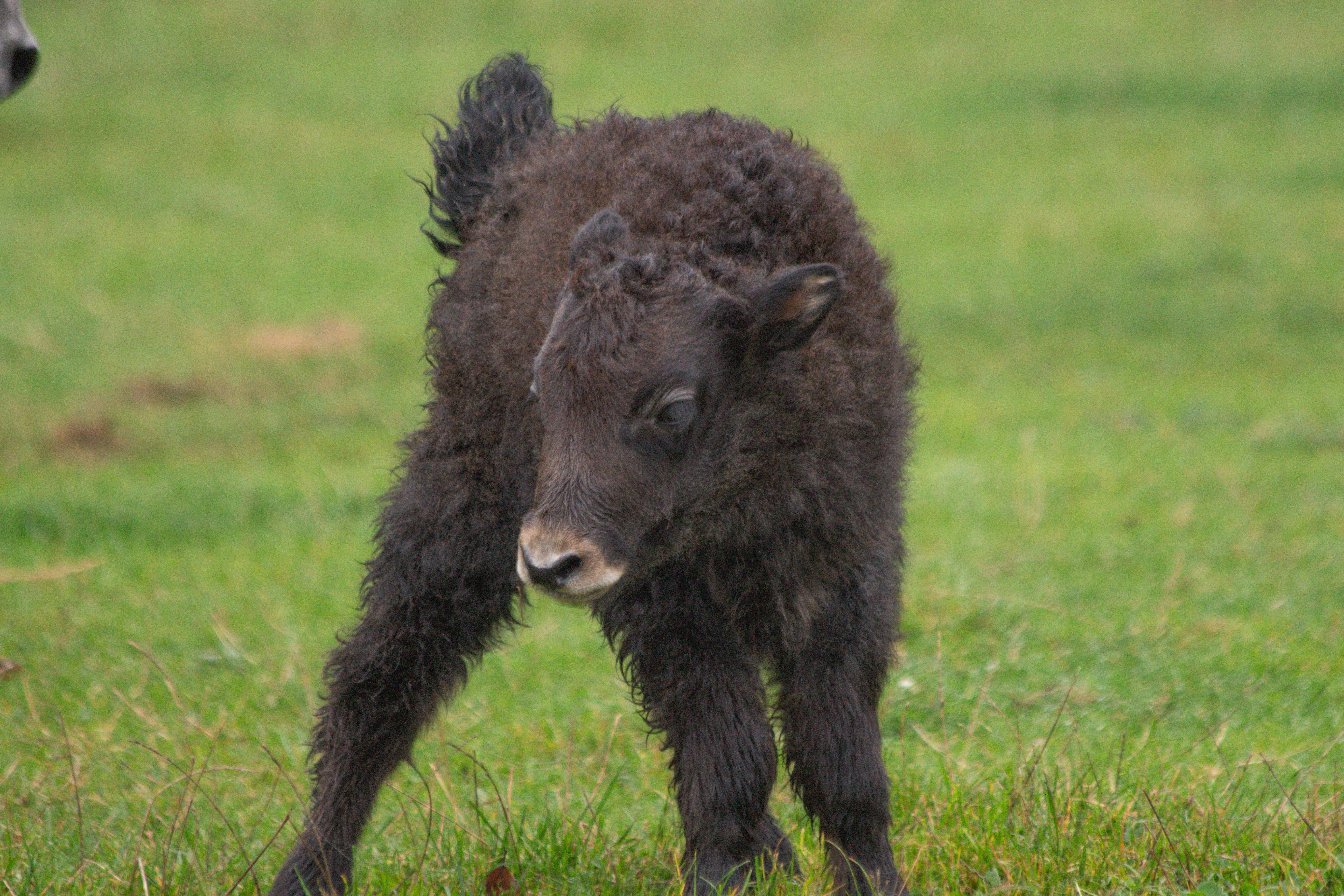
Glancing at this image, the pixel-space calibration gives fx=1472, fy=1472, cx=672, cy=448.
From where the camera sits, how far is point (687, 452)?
12.2 feet

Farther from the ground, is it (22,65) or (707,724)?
(22,65)

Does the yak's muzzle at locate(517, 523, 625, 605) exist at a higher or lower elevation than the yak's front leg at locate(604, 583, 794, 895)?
higher

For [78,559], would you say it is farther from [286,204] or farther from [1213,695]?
[286,204]

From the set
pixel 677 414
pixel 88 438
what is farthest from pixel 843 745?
pixel 88 438

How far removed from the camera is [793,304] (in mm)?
3666

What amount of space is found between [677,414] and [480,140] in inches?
69.4

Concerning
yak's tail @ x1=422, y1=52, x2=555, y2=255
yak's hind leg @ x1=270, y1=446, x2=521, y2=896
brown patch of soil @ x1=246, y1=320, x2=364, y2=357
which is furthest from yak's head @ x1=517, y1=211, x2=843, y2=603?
brown patch of soil @ x1=246, y1=320, x2=364, y2=357

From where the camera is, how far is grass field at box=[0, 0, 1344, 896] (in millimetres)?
4551

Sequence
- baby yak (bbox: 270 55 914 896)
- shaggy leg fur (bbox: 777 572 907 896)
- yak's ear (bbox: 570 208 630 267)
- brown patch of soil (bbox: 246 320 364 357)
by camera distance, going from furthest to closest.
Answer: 1. brown patch of soil (bbox: 246 320 364 357)
2. shaggy leg fur (bbox: 777 572 907 896)
3. yak's ear (bbox: 570 208 630 267)
4. baby yak (bbox: 270 55 914 896)

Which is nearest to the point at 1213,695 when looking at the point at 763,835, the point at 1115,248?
the point at 763,835

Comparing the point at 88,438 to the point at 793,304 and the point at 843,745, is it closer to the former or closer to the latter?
the point at 843,745

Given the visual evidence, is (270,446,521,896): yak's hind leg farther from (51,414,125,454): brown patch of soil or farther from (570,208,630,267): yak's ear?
(51,414,125,454): brown patch of soil

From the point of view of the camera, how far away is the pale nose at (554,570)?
3447 millimetres

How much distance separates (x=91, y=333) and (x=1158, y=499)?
9.51m
